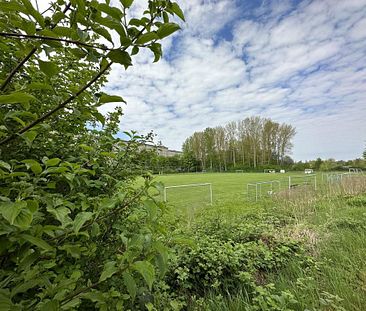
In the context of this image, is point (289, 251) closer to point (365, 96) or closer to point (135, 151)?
point (135, 151)

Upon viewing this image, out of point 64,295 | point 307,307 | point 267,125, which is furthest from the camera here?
point 267,125

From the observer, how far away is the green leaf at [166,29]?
21.7 inches

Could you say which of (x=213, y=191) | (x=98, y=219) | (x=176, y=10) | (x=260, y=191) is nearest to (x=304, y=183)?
(x=260, y=191)

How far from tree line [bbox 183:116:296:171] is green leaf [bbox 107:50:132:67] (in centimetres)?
4846

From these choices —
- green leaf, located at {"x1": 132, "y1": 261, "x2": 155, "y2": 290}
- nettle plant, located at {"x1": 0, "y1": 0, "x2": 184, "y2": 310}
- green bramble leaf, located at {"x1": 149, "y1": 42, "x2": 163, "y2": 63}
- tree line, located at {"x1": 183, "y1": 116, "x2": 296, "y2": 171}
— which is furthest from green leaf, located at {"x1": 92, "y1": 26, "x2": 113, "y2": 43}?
tree line, located at {"x1": 183, "y1": 116, "x2": 296, "y2": 171}

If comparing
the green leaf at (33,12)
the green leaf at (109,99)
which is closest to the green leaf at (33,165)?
the green leaf at (109,99)

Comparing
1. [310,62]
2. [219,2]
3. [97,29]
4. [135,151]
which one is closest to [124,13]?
[97,29]

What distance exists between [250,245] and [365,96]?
1290 centimetres

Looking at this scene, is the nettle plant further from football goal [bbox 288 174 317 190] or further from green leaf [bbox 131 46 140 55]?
football goal [bbox 288 174 317 190]

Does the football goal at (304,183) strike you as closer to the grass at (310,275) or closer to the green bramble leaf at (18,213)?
the grass at (310,275)

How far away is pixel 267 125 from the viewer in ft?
162

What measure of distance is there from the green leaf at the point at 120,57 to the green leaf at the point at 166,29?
4.1 inches

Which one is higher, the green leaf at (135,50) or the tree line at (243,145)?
the tree line at (243,145)

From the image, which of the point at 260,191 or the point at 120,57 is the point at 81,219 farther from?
the point at 260,191
